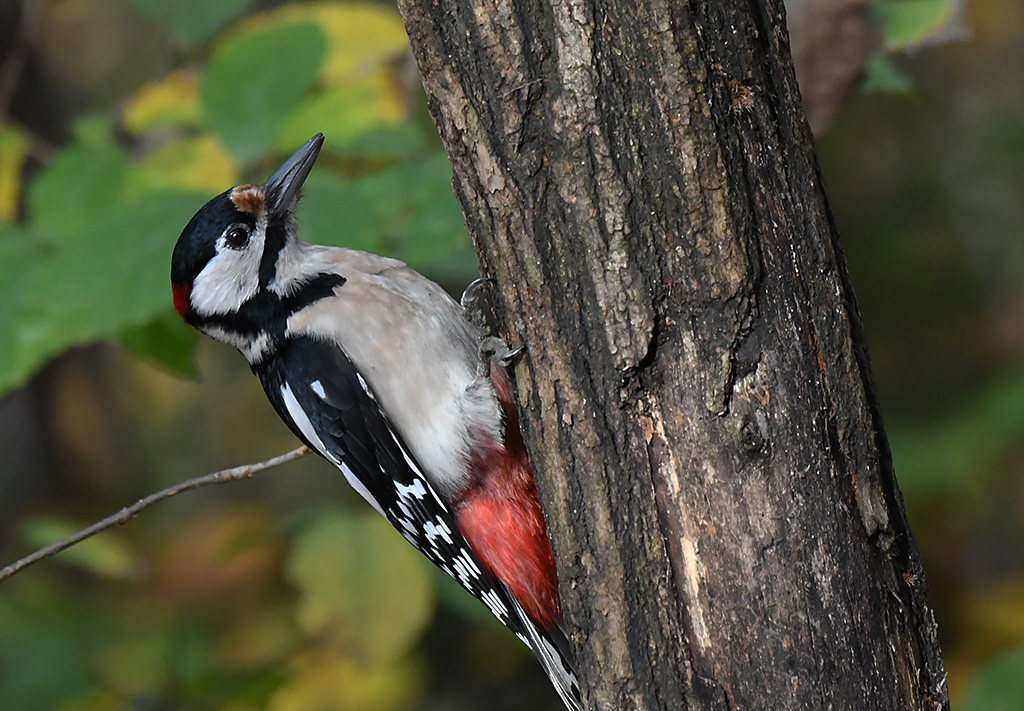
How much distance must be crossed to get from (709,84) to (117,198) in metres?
1.88

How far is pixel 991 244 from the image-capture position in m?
6.14

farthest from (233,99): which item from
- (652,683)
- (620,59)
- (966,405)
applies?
(966,405)

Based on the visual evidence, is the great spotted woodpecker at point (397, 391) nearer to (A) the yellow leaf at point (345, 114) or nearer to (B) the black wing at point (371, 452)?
(B) the black wing at point (371, 452)

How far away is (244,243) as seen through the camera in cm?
242

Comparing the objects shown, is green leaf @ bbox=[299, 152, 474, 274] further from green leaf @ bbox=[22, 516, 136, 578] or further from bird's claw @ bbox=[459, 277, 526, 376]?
green leaf @ bbox=[22, 516, 136, 578]

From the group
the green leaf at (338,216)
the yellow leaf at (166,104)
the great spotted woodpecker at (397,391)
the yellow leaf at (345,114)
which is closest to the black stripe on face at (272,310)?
the great spotted woodpecker at (397,391)

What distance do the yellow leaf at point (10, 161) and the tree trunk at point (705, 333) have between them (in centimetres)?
214

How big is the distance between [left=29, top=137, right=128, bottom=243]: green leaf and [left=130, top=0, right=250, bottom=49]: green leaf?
37 centimetres

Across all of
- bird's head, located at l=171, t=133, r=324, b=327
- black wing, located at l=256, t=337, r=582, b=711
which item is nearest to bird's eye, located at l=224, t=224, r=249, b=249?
bird's head, located at l=171, t=133, r=324, b=327

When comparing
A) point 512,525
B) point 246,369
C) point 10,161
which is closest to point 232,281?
point 512,525

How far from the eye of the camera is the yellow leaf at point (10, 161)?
297 centimetres

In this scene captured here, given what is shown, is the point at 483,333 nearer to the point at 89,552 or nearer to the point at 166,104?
the point at 166,104

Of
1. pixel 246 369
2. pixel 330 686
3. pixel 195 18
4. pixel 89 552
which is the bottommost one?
pixel 330 686

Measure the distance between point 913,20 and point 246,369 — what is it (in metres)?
5.66
